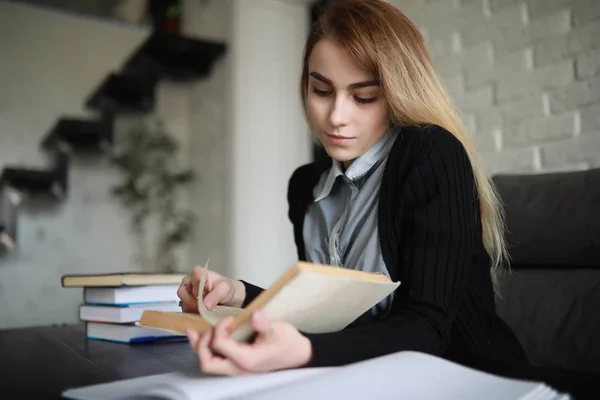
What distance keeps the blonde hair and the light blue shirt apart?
7 centimetres

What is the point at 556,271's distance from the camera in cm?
112

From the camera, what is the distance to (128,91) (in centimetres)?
335

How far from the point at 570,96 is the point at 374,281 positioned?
1433 millimetres

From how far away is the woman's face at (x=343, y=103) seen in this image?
30.7 inches

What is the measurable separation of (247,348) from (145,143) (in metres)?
3.15

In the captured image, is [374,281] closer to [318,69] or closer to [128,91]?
[318,69]

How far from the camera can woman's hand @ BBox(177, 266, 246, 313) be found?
2.36 ft

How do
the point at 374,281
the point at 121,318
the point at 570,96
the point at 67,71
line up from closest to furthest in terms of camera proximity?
the point at 374,281 → the point at 121,318 → the point at 570,96 → the point at 67,71

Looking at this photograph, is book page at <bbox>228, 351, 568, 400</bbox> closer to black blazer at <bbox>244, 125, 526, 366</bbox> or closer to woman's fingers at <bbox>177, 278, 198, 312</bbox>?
black blazer at <bbox>244, 125, 526, 366</bbox>

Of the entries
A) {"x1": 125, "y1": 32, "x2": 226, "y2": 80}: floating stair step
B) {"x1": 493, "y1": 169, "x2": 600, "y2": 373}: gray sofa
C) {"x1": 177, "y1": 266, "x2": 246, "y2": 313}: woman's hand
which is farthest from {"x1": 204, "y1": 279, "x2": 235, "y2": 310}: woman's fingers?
{"x1": 125, "y1": 32, "x2": 226, "y2": 80}: floating stair step

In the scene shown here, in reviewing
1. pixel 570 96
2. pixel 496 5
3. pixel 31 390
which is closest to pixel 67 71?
pixel 496 5

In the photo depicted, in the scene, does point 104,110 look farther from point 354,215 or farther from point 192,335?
point 192,335

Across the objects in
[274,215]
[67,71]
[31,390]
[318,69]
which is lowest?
[274,215]

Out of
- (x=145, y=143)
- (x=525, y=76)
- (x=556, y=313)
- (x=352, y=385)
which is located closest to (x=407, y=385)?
(x=352, y=385)
